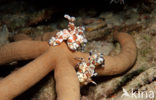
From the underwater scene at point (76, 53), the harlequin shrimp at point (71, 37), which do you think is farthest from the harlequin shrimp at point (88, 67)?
the harlequin shrimp at point (71, 37)

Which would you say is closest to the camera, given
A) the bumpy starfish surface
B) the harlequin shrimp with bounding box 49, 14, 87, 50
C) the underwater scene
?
the bumpy starfish surface

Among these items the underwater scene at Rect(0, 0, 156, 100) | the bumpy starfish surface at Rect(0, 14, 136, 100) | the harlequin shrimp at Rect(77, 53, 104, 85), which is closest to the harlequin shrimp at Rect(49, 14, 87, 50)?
the underwater scene at Rect(0, 0, 156, 100)

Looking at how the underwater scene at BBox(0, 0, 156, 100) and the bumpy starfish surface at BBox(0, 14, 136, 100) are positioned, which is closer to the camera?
the bumpy starfish surface at BBox(0, 14, 136, 100)

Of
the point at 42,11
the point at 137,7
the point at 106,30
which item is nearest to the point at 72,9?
the point at 42,11

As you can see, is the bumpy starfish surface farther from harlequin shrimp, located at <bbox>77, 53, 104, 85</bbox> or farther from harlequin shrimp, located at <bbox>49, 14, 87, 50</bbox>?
harlequin shrimp, located at <bbox>49, 14, 87, 50</bbox>

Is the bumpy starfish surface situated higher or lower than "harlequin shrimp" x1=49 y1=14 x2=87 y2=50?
lower

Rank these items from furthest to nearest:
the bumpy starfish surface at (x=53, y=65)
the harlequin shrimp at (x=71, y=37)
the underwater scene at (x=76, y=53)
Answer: the harlequin shrimp at (x=71, y=37) < the underwater scene at (x=76, y=53) < the bumpy starfish surface at (x=53, y=65)

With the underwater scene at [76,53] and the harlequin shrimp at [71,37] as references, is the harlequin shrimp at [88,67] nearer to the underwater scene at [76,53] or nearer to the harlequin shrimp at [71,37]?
the underwater scene at [76,53]

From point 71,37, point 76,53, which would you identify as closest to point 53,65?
point 76,53

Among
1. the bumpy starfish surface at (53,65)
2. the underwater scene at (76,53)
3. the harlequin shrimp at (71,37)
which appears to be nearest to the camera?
the bumpy starfish surface at (53,65)
